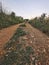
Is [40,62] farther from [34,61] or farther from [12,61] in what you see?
[12,61]

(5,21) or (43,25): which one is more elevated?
(43,25)

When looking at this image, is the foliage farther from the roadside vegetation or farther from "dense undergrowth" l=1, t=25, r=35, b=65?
the roadside vegetation

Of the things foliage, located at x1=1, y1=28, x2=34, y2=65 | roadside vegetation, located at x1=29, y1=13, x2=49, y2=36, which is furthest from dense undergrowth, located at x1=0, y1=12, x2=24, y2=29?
foliage, located at x1=1, y1=28, x2=34, y2=65

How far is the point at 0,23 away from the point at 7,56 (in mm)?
21654

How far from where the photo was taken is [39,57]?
947cm

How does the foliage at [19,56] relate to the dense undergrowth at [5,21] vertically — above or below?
above

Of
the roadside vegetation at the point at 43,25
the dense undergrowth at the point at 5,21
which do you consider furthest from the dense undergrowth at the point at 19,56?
the dense undergrowth at the point at 5,21

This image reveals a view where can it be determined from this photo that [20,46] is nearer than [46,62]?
No

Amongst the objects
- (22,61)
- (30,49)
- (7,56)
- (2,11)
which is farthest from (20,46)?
(2,11)

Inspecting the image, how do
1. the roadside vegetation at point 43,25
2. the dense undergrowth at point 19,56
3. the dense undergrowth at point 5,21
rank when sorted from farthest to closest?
the dense undergrowth at point 5,21, the roadside vegetation at point 43,25, the dense undergrowth at point 19,56

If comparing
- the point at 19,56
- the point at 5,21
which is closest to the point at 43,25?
the point at 5,21

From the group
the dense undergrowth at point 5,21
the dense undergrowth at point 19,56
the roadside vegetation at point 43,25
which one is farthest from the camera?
the dense undergrowth at point 5,21

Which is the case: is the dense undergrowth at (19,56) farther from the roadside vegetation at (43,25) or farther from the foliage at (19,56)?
the roadside vegetation at (43,25)

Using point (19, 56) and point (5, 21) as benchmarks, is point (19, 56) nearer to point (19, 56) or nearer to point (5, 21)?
point (19, 56)
